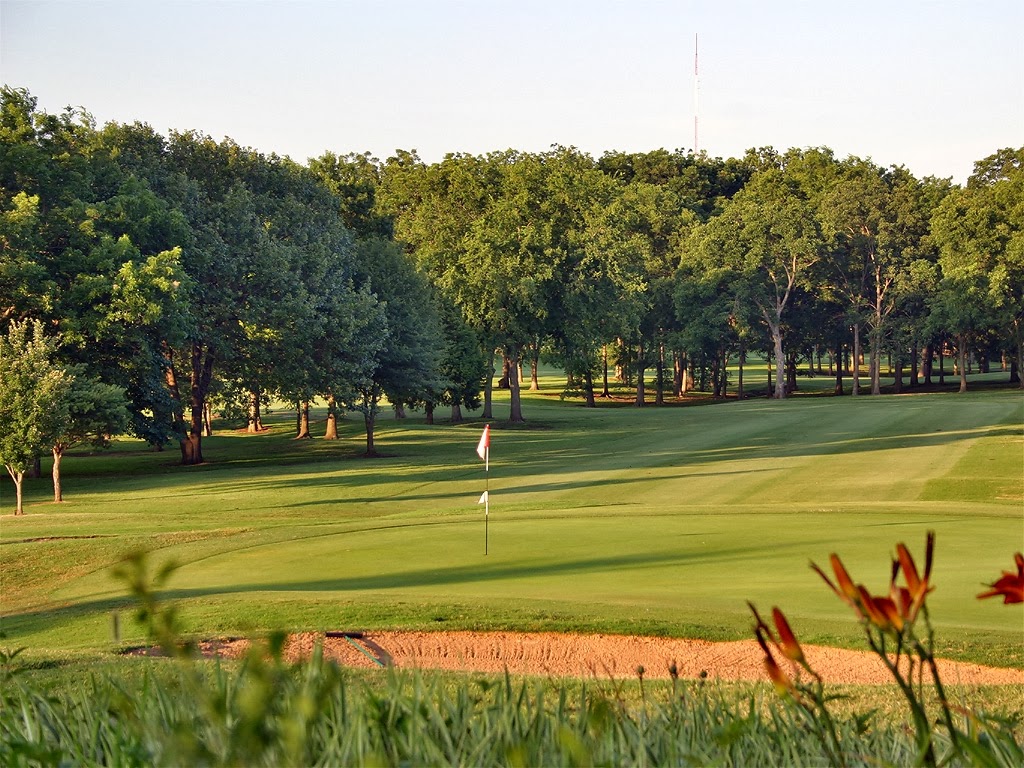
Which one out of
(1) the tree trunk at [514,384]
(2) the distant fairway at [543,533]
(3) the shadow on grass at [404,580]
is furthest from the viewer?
(1) the tree trunk at [514,384]

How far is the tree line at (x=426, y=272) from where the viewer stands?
3106 centimetres

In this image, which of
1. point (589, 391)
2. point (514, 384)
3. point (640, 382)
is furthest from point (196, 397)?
point (640, 382)

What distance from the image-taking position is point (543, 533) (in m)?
19.6

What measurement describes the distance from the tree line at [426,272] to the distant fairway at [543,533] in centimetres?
333

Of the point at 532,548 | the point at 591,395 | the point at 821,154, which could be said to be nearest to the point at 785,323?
the point at 591,395

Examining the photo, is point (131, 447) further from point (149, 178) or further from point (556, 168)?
point (556, 168)

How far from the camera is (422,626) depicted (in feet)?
41.0

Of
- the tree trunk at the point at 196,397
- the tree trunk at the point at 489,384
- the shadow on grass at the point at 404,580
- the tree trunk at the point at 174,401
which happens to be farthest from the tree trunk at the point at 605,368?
the shadow on grass at the point at 404,580

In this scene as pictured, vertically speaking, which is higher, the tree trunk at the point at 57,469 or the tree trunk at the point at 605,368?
the tree trunk at the point at 605,368

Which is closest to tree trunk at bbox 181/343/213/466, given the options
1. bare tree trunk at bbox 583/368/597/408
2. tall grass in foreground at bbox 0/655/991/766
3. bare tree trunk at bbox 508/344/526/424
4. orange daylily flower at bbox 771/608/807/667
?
bare tree trunk at bbox 508/344/526/424

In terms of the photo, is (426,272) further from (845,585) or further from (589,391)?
(845,585)

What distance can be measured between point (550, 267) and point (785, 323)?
27784 mm

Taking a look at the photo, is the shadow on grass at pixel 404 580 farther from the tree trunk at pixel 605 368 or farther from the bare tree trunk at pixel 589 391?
the tree trunk at pixel 605 368

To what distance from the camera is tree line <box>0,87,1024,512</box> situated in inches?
1223
